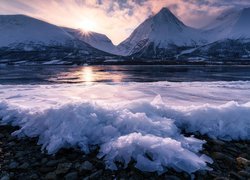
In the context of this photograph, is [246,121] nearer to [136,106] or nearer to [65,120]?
[136,106]

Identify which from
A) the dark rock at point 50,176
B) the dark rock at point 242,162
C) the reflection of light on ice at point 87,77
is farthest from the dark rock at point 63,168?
the reflection of light on ice at point 87,77

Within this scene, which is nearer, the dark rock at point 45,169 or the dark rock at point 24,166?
the dark rock at point 45,169

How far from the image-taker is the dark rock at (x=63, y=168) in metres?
6.16

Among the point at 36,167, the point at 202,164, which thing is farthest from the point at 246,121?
the point at 36,167

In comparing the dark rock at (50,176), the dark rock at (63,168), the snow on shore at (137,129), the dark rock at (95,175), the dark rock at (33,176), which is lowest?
the dark rock at (33,176)

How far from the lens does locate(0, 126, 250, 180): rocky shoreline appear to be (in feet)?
19.5

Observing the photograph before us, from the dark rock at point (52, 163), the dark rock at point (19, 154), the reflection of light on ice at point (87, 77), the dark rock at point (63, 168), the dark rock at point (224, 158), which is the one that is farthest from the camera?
the reflection of light on ice at point (87, 77)

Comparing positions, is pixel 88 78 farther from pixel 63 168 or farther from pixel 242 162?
pixel 242 162

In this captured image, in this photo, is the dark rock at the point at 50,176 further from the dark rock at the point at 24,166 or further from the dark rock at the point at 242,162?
the dark rock at the point at 242,162

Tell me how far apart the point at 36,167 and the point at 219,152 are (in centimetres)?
495

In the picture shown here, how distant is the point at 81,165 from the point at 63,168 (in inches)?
17.3

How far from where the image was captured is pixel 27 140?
26.2 feet

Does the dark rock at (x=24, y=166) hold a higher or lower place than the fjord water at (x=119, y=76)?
higher

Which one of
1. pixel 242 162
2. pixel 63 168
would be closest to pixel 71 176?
pixel 63 168
